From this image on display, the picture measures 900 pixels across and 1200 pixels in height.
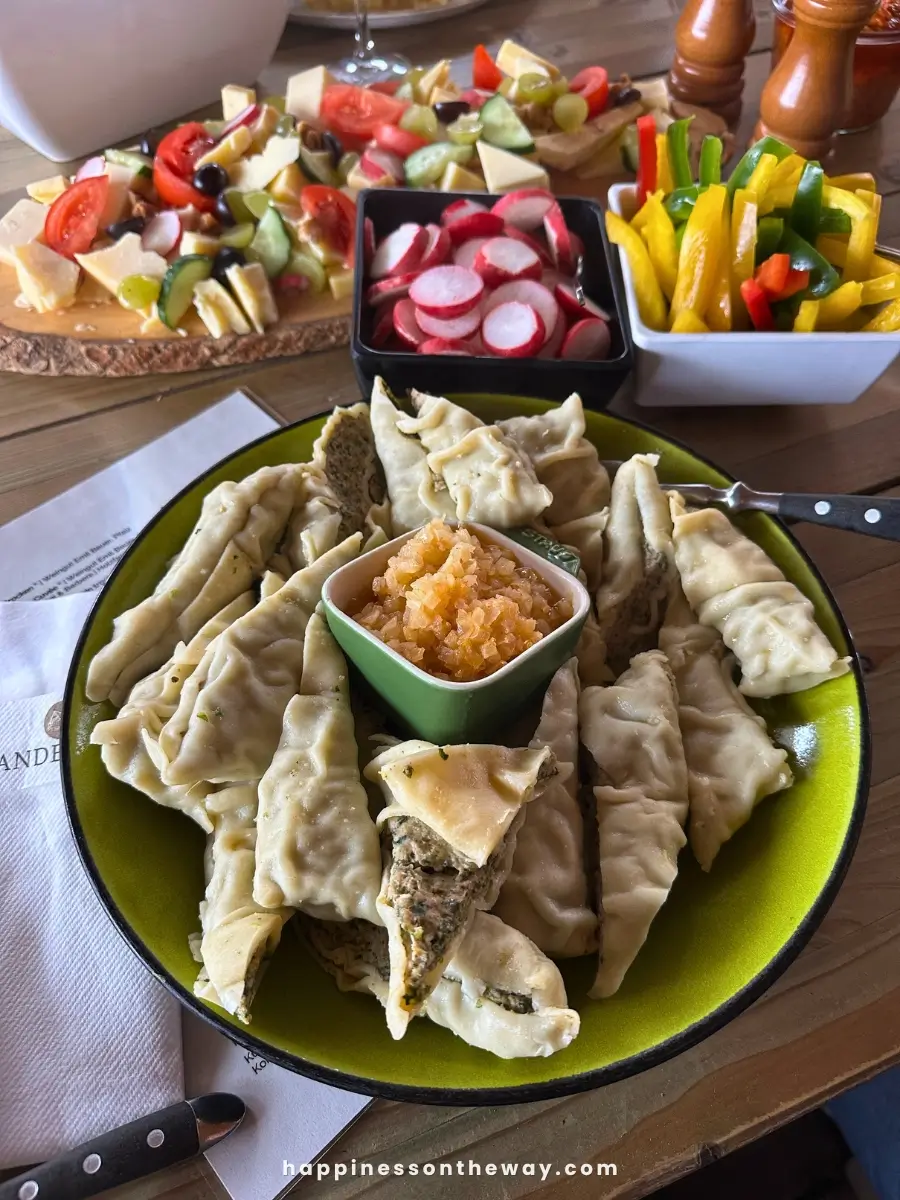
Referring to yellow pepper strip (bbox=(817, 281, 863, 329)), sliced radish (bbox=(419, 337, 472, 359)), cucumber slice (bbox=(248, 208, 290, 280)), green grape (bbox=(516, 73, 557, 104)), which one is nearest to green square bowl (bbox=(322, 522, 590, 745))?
sliced radish (bbox=(419, 337, 472, 359))

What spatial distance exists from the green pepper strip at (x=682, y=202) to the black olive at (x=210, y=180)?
123 cm

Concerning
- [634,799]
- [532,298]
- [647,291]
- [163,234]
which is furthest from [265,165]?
[634,799]

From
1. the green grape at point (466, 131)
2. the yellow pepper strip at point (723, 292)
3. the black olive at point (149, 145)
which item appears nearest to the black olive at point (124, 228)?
the black olive at point (149, 145)

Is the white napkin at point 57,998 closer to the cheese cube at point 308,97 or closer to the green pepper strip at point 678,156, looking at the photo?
the green pepper strip at point 678,156

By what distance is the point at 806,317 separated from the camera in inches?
66.5

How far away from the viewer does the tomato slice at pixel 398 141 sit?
8.07 feet

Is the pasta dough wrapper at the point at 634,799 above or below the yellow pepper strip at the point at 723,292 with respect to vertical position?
below

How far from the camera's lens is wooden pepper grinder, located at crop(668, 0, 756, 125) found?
2.53 meters

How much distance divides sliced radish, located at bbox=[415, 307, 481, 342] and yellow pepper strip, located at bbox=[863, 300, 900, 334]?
0.81 m

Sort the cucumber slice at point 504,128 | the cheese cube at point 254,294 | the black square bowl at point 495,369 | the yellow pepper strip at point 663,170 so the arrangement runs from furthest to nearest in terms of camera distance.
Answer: the cucumber slice at point 504,128 < the cheese cube at point 254,294 < the yellow pepper strip at point 663,170 < the black square bowl at point 495,369

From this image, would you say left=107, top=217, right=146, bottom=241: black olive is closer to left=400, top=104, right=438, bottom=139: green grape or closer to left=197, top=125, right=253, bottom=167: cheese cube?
left=197, top=125, right=253, bottom=167: cheese cube

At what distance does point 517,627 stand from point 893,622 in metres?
0.91

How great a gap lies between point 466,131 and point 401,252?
79cm

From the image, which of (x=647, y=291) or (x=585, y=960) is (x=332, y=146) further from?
(x=585, y=960)
